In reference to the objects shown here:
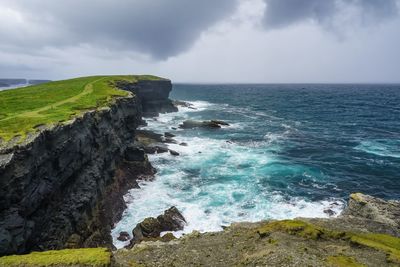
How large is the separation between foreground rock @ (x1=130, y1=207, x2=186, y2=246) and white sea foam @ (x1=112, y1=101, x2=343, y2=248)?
3.45ft

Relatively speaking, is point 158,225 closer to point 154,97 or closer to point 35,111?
point 35,111

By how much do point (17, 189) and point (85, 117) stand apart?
48.1 feet

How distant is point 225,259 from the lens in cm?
2141

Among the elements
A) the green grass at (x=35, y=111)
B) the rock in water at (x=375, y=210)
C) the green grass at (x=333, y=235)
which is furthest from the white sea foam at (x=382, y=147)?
the green grass at (x=35, y=111)

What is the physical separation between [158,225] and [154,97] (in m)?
85.6

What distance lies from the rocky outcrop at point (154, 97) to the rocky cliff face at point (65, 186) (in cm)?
5933

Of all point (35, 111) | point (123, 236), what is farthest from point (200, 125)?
point (123, 236)

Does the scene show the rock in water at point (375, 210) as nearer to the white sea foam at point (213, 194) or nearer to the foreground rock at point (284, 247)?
the foreground rock at point (284, 247)

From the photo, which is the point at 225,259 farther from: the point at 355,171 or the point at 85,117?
the point at 355,171

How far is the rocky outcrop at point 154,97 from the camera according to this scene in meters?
108

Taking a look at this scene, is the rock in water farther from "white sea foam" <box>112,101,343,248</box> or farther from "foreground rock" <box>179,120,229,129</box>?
"foreground rock" <box>179,120,229,129</box>

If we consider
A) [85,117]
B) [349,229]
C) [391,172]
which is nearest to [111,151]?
[85,117]

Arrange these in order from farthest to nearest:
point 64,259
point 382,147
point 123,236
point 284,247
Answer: point 382,147 < point 123,236 < point 284,247 < point 64,259

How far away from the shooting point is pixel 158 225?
111ft
